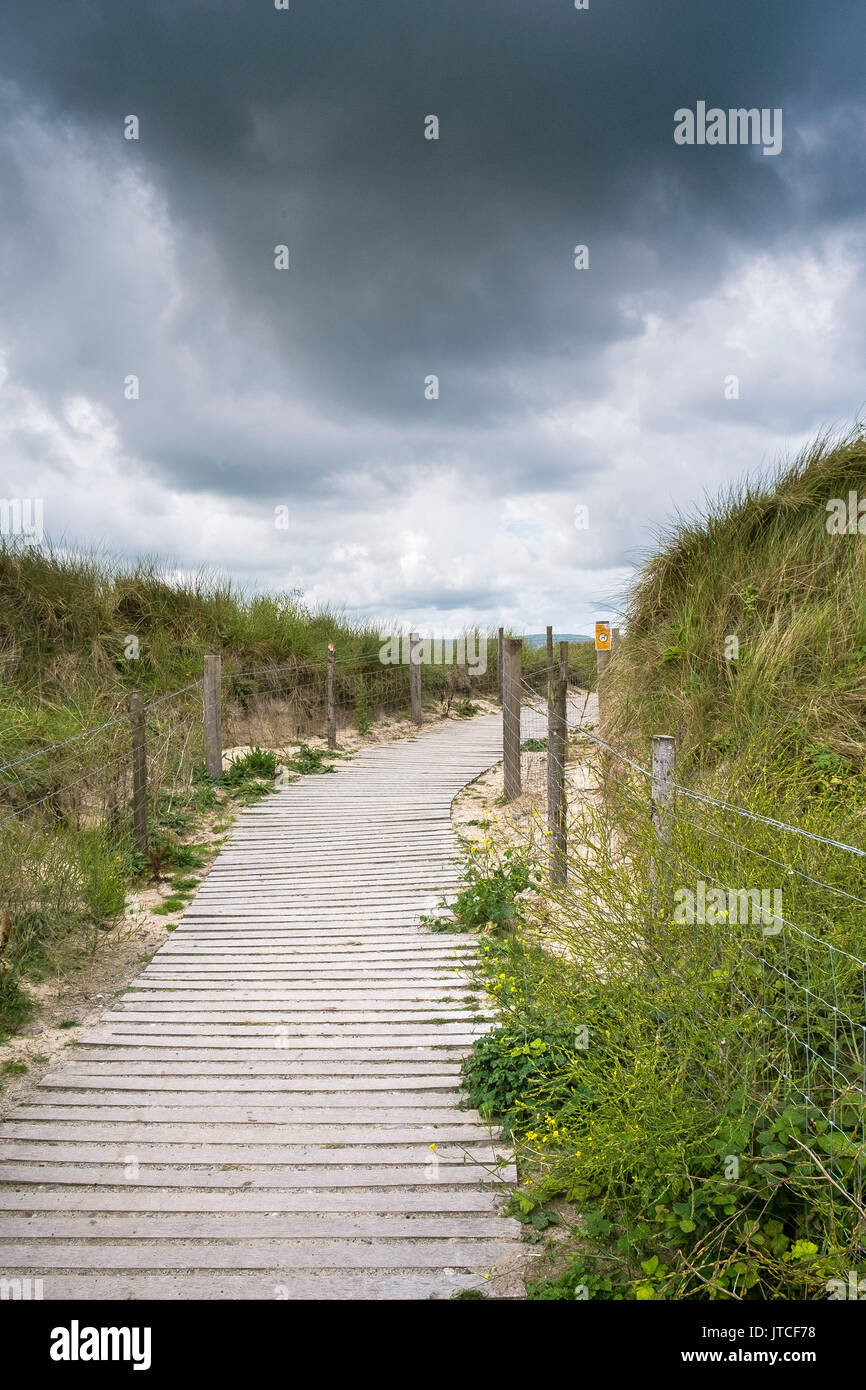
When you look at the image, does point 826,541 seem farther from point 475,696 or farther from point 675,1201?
point 475,696

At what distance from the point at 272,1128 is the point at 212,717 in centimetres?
740

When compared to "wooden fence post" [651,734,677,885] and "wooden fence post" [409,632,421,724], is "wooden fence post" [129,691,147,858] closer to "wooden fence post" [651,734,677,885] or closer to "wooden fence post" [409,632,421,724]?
"wooden fence post" [651,734,677,885]

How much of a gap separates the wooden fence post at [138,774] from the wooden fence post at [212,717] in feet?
8.05

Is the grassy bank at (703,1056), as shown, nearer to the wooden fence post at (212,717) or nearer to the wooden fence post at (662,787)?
the wooden fence post at (662,787)

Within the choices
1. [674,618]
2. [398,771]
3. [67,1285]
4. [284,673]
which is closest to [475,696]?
[284,673]

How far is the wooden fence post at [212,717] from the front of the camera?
1089 centimetres

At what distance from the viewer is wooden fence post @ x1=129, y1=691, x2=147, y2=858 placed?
8258 millimetres

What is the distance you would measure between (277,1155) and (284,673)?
1131 cm

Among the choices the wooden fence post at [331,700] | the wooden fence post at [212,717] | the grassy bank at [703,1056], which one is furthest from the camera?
the wooden fence post at [331,700]

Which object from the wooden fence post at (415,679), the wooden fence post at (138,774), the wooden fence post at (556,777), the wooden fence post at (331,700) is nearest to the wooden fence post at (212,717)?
the wooden fence post at (138,774)

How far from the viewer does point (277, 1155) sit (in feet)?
12.5

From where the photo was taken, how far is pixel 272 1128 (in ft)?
13.3

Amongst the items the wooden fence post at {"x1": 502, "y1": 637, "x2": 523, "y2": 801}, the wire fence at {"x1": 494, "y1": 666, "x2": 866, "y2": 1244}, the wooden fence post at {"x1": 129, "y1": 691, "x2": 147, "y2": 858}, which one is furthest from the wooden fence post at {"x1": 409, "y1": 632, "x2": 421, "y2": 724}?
the wire fence at {"x1": 494, "y1": 666, "x2": 866, "y2": 1244}

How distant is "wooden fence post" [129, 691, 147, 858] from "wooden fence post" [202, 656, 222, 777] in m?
2.45
